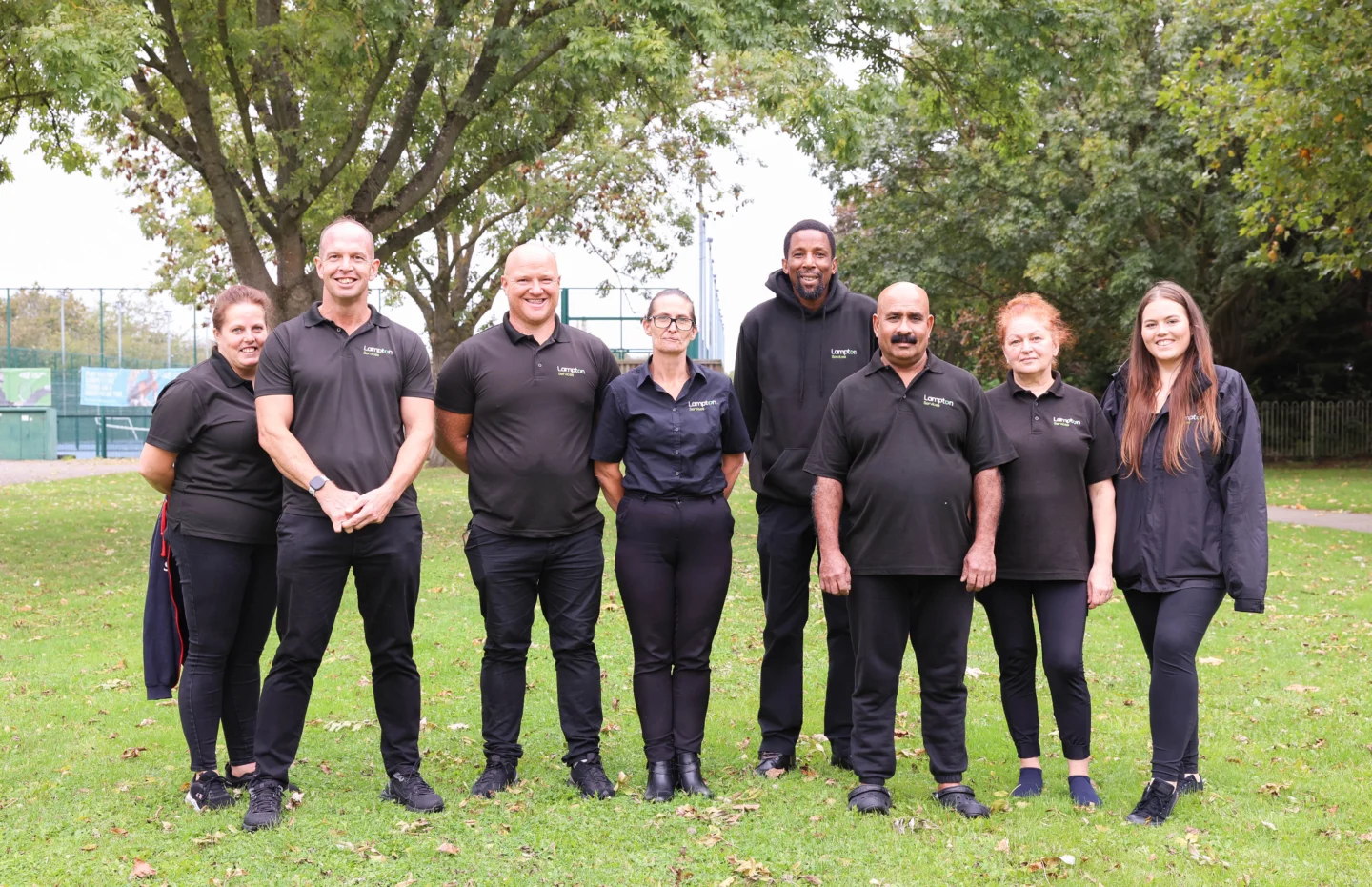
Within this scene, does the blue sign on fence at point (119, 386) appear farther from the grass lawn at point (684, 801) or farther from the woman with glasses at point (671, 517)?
the woman with glasses at point (671, 517)

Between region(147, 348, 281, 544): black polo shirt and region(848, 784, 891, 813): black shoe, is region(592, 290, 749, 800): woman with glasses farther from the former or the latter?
region(147, 348, 281, 544): black polo shirt

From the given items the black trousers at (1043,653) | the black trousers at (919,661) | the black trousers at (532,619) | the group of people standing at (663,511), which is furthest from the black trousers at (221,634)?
the black trousers at (1043,653)

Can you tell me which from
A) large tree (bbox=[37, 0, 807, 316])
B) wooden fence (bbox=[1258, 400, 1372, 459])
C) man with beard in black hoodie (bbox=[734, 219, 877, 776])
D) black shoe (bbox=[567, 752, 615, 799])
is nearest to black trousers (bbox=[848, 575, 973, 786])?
man with beard in black hoodie (bbox=[734, 219, 877, 776])

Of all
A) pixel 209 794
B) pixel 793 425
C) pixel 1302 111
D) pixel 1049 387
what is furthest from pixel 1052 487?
pixel 1302 111

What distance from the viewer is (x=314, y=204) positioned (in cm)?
1755

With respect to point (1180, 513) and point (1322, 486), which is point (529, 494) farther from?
point (1322, 486)

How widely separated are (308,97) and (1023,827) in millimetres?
13175

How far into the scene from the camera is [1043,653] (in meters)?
5.09

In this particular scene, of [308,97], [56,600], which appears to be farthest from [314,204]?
[56,600]

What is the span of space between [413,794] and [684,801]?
113cm

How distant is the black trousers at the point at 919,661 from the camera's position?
505cm

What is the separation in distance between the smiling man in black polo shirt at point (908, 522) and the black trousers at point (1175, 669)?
2.36ft

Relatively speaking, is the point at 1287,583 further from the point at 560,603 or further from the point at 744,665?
the point at 560,603

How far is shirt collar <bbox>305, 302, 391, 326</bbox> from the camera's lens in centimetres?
499
